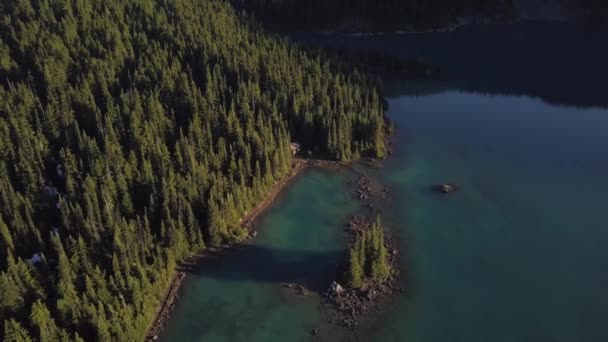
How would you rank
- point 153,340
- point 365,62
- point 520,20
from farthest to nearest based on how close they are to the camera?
point 520,20 < point 365,62 < point 153,340

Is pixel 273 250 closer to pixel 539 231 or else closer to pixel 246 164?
pixel 246 164

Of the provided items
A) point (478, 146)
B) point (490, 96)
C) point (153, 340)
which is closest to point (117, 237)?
point (153, 340)

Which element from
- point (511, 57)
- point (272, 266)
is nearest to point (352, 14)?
point (511, 57)

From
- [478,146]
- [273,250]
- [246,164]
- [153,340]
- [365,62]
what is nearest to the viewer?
[153,340]

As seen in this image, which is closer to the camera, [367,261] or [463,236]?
[367,261]

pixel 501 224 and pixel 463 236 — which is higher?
pixel 501 224

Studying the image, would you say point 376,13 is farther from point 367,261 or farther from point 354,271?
point 354,271

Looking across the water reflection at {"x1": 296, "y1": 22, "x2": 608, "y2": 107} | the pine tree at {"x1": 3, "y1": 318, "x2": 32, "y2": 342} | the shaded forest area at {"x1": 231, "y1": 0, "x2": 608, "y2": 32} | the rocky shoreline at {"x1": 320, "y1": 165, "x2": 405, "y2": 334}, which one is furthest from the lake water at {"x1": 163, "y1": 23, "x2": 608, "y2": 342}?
the shaded forest area at {"x1": 231, "y1": 0, "x2": 608, "y2": 32}
